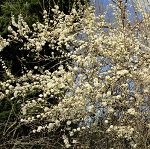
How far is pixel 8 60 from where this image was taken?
5.77 meters

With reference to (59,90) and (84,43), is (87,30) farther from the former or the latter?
(59,90)

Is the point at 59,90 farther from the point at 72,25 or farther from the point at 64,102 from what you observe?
the point at 72,25

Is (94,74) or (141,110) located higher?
(94,74)

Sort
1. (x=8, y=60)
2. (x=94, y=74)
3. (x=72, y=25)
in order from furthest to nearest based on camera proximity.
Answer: (x=8, y=60)
(x=72, y=25)
(x=94, y=74)

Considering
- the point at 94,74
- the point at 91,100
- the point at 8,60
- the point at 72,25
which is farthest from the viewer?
the point at 8,60

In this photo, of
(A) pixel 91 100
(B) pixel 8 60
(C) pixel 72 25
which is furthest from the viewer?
(B) pixel 8 60

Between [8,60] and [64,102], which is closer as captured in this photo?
[64,102]

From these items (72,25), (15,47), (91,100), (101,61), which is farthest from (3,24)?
(91,100)

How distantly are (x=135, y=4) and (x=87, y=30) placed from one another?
28.8 inches

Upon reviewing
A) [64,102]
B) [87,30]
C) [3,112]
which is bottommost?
[3,112]

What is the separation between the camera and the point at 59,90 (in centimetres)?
382

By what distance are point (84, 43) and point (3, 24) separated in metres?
2.03

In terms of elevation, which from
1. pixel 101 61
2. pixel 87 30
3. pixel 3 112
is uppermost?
pixel 87 30

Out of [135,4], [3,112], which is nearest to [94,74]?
[135,4]
